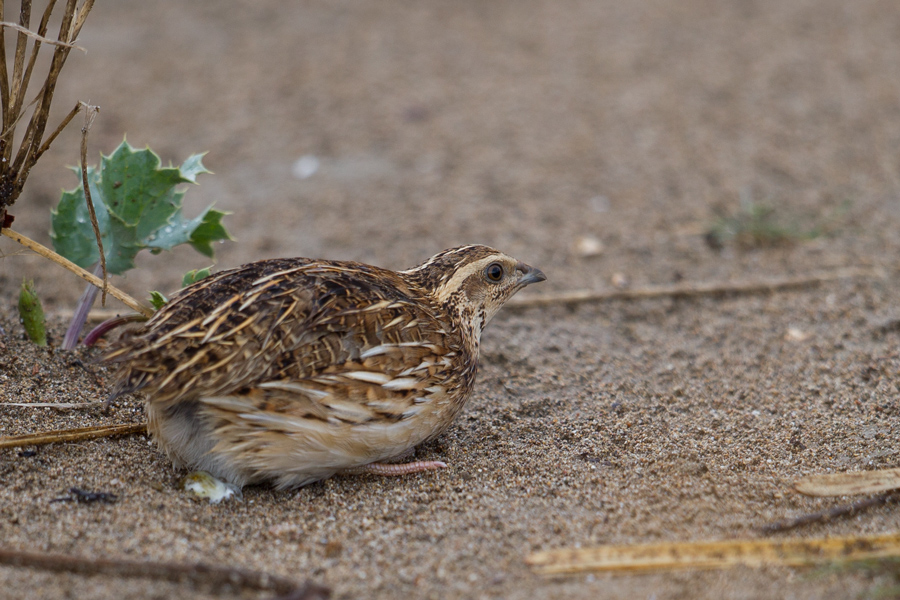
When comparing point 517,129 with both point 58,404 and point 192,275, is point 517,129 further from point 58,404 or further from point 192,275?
point 58,404

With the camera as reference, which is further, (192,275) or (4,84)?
(192,275)

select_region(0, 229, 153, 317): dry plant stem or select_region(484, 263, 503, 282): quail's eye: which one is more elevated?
select_region(0, 229, 153, 317): dry plant stem

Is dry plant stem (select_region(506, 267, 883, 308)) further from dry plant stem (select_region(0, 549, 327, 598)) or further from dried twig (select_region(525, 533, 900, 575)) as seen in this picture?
dry plant stem (select_region(0, 549, 327, 598))

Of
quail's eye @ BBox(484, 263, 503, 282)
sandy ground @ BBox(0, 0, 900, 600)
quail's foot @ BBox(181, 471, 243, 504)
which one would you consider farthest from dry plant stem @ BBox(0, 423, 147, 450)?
quail's eye @ BBox(484, 263, 503, 282)

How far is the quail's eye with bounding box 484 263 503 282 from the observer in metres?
4.57

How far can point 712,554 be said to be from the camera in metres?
3.18

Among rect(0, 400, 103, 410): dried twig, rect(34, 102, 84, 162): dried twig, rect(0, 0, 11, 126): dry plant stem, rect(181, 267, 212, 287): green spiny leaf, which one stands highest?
rect(0, 0, 11, 126): dry plant stem

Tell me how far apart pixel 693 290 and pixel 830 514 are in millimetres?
2816

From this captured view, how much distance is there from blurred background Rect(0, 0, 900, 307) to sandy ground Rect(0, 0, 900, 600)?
4cm

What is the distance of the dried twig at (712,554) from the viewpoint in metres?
3.12

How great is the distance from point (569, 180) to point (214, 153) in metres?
3.44

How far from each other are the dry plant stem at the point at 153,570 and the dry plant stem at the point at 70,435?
0.79 metres

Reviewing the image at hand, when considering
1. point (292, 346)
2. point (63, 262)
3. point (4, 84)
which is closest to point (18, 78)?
point (4, 84)

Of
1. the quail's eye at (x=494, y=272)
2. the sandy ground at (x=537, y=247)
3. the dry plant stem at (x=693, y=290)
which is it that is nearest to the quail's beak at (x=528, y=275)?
the quail's eye at (x=494, y=272)
